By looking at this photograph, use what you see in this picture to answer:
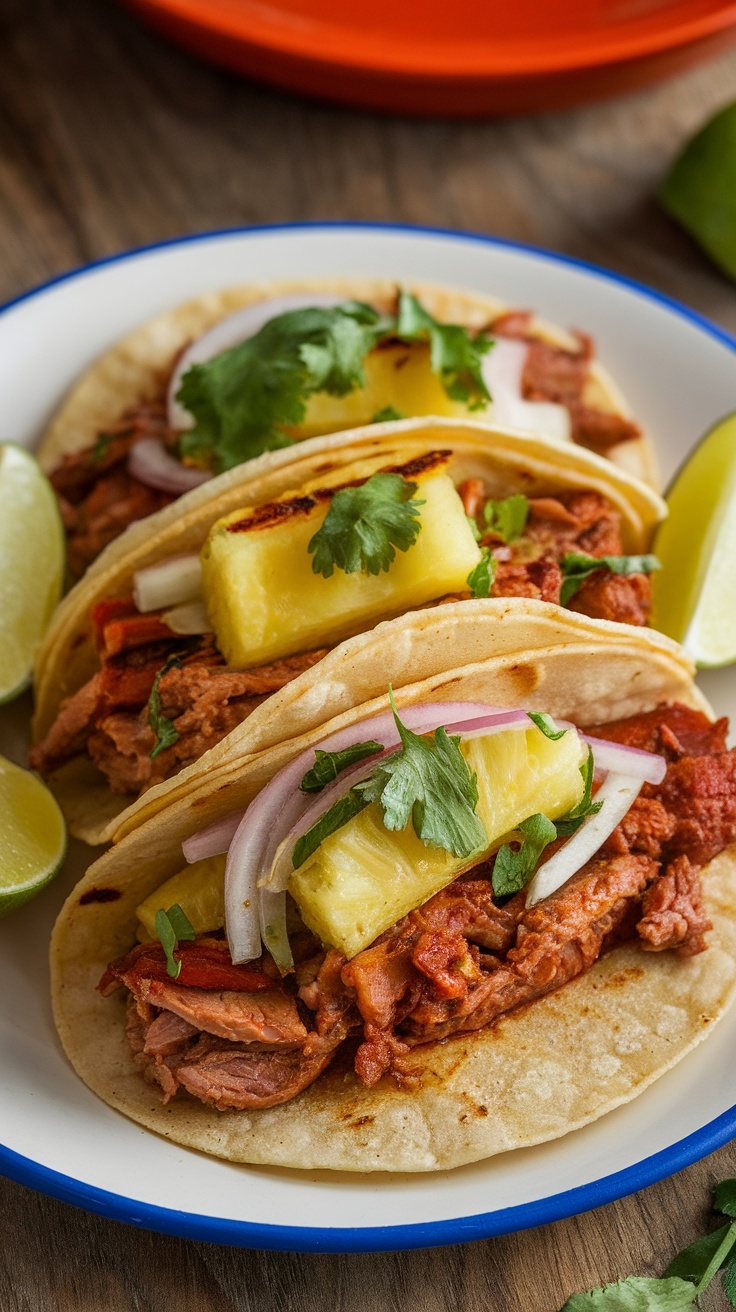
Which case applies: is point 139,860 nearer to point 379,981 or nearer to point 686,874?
point 379,981

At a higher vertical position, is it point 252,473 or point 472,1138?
point 252,473

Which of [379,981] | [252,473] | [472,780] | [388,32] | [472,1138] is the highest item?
[388,32]

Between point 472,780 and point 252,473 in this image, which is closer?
point 472,780

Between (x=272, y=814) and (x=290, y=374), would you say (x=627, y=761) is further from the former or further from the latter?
(x=290, y=374)

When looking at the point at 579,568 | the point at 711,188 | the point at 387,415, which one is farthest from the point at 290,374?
the point at 711,188

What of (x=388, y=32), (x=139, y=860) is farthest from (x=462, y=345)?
(x=388, y=32)

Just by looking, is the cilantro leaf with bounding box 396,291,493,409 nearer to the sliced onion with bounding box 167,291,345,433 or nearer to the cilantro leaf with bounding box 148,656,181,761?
the sliced onion with bounding box 167,291,345,433

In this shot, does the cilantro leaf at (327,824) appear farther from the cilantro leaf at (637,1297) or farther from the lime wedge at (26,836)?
the cilantro leaf at (637,1297)

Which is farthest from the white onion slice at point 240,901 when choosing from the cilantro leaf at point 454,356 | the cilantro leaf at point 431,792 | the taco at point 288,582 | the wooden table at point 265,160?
the wooden table at point 265,160
